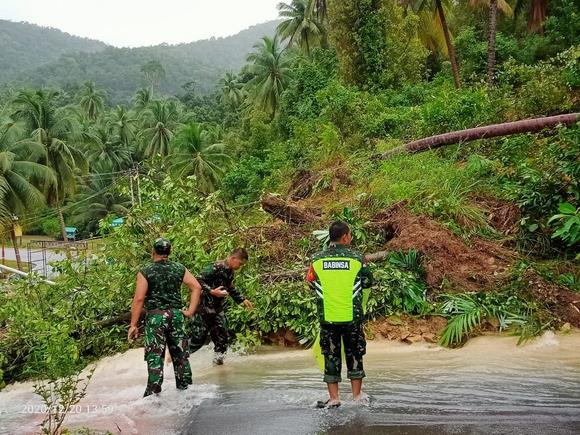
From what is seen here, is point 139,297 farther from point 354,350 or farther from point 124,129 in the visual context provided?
point 124,129

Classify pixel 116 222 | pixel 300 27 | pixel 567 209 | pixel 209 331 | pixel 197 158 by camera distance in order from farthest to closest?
1. pixel 300 27
2. pixel 197 158
3. pixel 116 222
4. pixel 567 209
5. pixel 209 331

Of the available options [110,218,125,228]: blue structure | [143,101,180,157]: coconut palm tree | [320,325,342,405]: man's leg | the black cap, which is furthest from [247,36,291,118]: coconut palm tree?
[320,325,342,405]: man's leg

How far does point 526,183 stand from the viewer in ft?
30.8

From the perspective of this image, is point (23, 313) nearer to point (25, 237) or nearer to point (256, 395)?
point (256, 395)

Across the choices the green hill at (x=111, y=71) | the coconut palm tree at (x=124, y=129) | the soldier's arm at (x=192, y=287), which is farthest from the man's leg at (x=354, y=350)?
the green hill at (x=111, y=71)

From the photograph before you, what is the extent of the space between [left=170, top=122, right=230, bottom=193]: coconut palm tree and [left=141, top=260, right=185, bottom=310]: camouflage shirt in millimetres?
30837

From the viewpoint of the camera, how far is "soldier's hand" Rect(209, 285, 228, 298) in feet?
22.7

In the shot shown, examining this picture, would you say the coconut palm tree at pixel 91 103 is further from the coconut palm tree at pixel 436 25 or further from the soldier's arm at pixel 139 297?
the soldier's arm at pixel 139 297

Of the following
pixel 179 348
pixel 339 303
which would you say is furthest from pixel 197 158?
pixel 339 303

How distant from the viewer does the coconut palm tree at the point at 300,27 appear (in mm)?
41719

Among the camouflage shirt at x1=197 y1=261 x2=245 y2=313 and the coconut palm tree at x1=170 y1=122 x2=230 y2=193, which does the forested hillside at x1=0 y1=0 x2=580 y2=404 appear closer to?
the camouflage shirt at x1=197 y1=261 x2=245 y2=313

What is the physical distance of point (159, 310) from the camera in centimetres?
559

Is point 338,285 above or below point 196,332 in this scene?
above

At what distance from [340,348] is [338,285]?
58 centimetres
